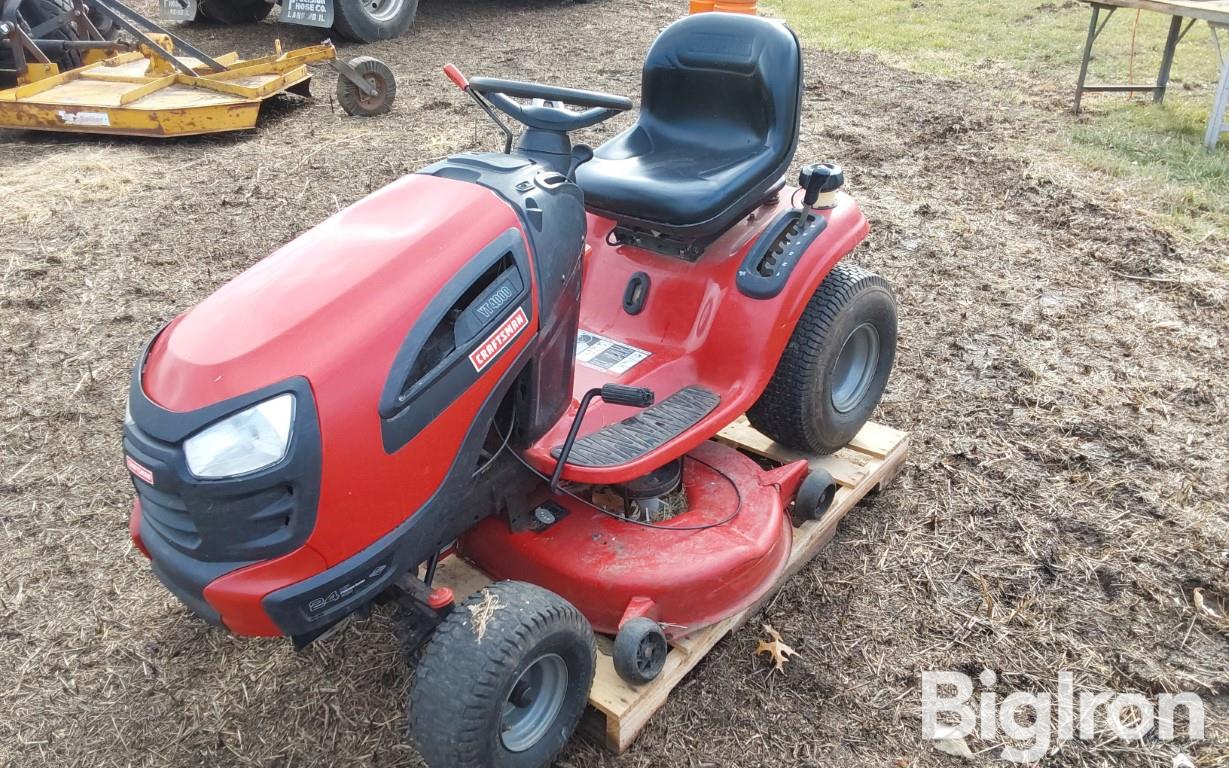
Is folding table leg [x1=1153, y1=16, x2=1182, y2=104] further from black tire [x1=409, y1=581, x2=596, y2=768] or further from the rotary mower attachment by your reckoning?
black tire [x1=409, y1=581, x2=596, y2=768]

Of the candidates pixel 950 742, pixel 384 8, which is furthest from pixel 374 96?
pixel 950 742

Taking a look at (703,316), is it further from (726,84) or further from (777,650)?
(777,650)

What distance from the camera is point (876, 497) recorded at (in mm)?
2965

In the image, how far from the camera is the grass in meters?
5.36

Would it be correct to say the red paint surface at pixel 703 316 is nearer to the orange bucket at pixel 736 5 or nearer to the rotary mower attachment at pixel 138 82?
the orange bucket at pixel 736 5

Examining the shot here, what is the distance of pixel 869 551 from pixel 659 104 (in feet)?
4.98

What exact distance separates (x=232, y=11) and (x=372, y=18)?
5.99 feet

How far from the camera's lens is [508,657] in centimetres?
172

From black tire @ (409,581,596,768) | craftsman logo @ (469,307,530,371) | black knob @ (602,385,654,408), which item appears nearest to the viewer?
black tire @ (409,581,596,768)

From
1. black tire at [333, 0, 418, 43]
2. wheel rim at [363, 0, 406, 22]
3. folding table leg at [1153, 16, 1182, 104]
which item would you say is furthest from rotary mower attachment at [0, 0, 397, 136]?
folding table leg at [1153, 16, 1182, 104]

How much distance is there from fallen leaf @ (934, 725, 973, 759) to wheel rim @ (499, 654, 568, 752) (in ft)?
2.95

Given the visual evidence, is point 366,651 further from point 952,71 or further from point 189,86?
point 952,71

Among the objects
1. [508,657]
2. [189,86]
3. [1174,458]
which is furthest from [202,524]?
[189,86]

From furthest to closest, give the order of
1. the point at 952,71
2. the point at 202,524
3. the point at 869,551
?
the point at 952,71 → the point at 869,551 → the point at 202,524
